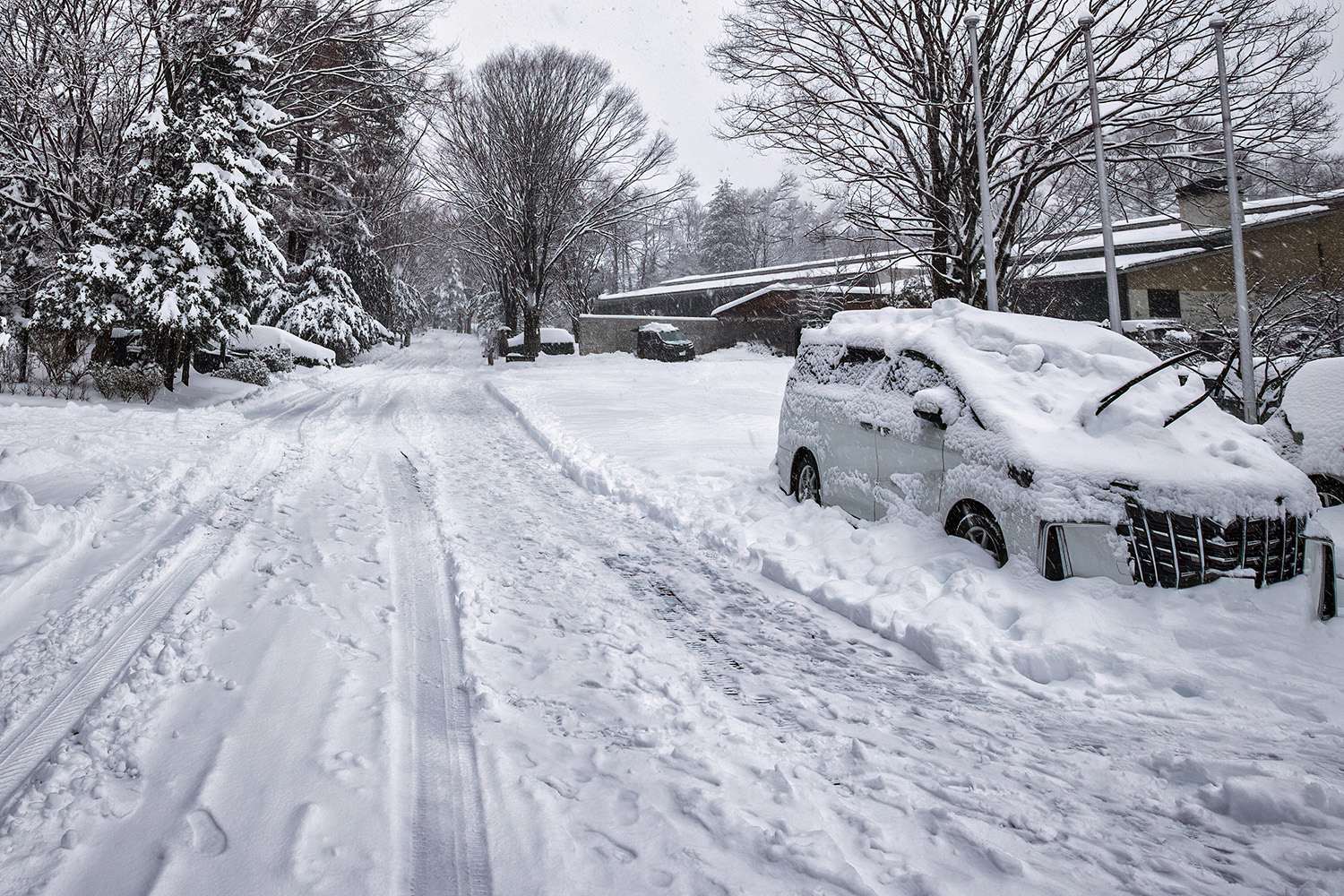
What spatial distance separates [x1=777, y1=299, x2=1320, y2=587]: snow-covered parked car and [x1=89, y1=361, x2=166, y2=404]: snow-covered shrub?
14.3 m

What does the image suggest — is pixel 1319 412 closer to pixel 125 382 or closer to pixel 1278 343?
pixel 1278 343

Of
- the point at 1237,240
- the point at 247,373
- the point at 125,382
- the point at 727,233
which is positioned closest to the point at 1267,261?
the point at 1237,240

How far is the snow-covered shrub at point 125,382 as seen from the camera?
1470 centimetres

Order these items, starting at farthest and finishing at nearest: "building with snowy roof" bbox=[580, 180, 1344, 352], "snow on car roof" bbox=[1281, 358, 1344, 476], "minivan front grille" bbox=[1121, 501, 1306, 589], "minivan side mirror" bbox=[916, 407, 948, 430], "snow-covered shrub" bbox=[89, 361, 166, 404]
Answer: "building with snowy roof" bbox=[580, 180, 1344, 352], "snow-covered shrub" bbox=[89, 361, 166, 404], "snow on car roof" bbox=[1281, 358, 1344, 476], "minivan side mirror" bbox=[916, 407, 948, 430], "minivan front grille" bbox=[1121, 501, 1306, 589]

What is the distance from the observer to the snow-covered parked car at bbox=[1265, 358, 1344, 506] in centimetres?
685

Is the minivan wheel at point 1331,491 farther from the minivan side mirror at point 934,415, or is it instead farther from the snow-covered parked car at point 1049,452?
the minivan side mirror at point 934,415

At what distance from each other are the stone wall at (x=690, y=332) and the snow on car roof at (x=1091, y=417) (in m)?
34.6

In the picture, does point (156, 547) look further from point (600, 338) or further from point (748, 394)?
point (600, 338)

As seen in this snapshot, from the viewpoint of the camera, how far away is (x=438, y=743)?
3.20 meters

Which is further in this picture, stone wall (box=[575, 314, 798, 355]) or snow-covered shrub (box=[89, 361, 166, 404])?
stone wall (box=[575, 314, 798, 355])

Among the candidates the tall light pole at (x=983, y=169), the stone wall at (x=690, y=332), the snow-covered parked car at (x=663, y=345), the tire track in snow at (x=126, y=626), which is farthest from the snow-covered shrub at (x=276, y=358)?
the tall light pole at (x=983, y=169)

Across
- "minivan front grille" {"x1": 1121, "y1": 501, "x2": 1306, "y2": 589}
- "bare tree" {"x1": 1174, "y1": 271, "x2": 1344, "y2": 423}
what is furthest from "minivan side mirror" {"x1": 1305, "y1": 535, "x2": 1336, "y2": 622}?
"bare tree" {"x1": 1174, "y1": 271, "x2": 1344, "y2": 423}

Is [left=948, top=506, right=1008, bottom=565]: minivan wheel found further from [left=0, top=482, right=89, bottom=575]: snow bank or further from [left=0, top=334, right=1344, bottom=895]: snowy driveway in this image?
[left=0, top=482, right=89, bottom=575]: snow bank

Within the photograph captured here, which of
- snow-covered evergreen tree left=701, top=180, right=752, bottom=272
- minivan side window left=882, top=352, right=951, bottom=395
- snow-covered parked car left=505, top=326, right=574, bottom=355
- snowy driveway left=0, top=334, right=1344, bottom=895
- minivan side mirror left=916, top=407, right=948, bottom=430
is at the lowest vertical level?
snowy driveway left=0, top=334, right=1344, bottom=895
